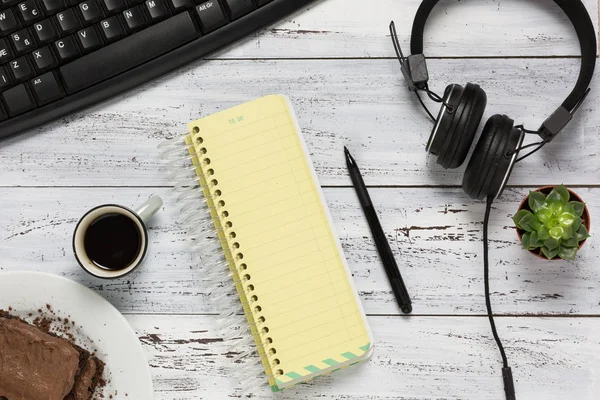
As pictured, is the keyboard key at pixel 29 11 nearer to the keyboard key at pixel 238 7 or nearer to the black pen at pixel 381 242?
the keyboard key at pixel 238 7

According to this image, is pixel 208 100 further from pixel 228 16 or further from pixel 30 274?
pixel 30 274

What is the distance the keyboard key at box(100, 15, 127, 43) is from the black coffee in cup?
8.2 inches

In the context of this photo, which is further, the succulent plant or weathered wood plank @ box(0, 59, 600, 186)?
weathered wood plank @ box(0, 59, 600, 186)

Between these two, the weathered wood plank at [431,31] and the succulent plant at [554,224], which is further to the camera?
the weathered wood plank at [431,31]

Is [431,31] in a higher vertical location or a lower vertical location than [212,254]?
higher

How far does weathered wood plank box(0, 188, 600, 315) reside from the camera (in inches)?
31.4

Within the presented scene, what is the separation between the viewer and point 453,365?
0.79 metres

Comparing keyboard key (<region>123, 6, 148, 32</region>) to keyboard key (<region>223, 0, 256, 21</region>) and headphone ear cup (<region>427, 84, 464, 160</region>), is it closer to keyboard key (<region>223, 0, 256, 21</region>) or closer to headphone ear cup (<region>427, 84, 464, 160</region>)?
keyboard key (<region>223, 0, 256, 21</region>)

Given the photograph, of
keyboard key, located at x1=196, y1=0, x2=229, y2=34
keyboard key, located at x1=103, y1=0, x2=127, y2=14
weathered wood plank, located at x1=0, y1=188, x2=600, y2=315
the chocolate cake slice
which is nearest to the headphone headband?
weathered wood plank, located at x1=0, y1=188, x2=600, y2=315

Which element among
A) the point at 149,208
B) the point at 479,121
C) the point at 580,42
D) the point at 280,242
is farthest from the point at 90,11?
the point at 580,42

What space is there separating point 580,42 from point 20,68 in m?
0.64

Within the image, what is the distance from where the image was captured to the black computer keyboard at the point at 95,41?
72 cm

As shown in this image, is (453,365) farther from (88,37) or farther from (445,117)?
(88,37)

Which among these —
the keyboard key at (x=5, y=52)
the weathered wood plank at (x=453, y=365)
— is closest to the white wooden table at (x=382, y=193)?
the weathered wood plank at (x=453, y=365)
